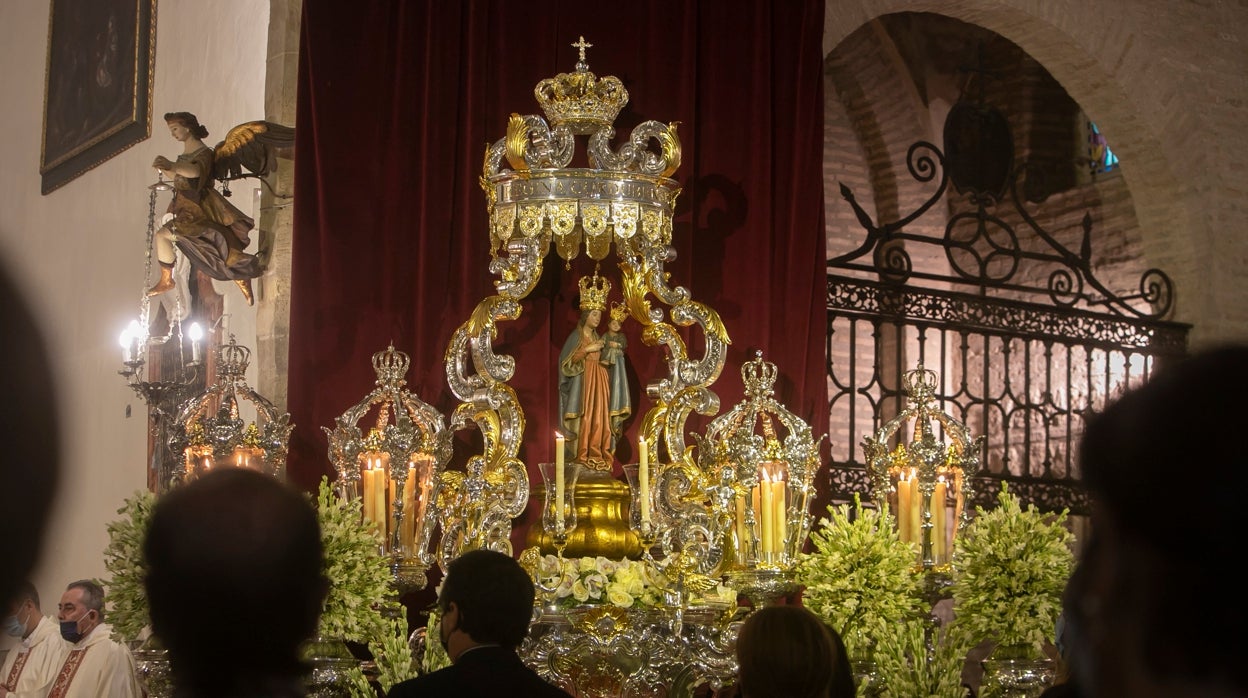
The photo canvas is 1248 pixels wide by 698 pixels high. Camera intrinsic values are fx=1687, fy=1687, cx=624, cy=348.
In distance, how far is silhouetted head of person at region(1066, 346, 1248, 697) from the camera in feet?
3.84

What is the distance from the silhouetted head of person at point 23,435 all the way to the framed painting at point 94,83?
38.3 ft

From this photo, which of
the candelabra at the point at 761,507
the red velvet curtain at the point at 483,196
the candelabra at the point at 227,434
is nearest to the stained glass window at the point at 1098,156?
the red velvet curtain at the point at 483,196

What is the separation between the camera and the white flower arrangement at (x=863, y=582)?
22.4 feet

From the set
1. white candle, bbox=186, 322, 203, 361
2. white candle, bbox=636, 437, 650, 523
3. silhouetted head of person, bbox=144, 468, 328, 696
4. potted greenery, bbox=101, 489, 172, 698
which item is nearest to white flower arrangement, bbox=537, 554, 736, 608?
white candle, bbox=636, 437, 650, 523

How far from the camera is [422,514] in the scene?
6.99 meters

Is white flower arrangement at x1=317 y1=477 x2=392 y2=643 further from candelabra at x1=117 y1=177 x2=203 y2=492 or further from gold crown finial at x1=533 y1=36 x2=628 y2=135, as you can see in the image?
candelabra at x1=117 y1=177 x2=203 y2=492

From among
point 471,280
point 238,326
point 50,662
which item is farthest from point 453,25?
point 50,662

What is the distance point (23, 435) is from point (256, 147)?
7.64 metres

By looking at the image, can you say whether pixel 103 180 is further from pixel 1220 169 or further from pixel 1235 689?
pixel 1235 689

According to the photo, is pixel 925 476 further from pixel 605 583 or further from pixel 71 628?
pixel 71 628

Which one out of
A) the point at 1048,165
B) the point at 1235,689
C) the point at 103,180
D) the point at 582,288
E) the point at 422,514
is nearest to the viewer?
the point at 1235,689

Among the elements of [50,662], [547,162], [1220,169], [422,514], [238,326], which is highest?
[1220,169]

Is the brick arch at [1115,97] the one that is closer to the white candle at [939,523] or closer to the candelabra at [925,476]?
the candelabra at [925,476]

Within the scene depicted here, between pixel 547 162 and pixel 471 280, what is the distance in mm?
1008
